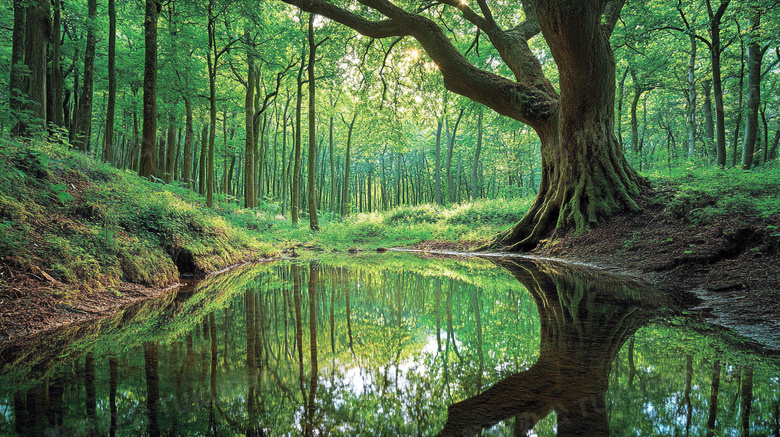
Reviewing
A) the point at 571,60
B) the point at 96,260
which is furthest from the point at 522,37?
the point at 96,260

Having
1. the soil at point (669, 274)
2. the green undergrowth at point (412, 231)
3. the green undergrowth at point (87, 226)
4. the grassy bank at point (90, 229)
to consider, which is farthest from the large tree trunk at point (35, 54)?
the green undergrowth at point (412, 231)

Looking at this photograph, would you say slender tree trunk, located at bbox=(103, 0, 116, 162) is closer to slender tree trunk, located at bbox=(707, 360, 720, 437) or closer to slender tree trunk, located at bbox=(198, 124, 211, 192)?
slender tree trunk, located at bbox=(198, 124, 211, 192)

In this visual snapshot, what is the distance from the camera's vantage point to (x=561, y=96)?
26.2 ft

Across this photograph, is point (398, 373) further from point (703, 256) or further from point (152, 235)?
point (152, 235)

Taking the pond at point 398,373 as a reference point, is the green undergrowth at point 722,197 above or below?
above

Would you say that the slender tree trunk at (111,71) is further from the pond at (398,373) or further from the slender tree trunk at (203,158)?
the pond at (398,373)

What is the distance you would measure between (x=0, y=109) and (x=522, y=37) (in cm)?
1125

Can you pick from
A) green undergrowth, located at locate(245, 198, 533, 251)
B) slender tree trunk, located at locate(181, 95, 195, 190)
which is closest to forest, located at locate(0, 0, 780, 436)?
green undergrowth, located at locate(245, 198, 533, 251)

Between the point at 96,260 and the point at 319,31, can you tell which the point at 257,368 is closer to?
the point at 96,260

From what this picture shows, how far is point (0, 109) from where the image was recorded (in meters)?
5.70

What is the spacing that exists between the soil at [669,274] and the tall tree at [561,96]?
0.86 meters

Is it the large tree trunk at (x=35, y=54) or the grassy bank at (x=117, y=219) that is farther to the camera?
the large tree trunk at (x=35, y=54)

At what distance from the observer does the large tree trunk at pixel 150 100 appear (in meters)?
9.61

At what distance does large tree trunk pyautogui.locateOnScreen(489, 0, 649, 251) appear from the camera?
7.06 metres
